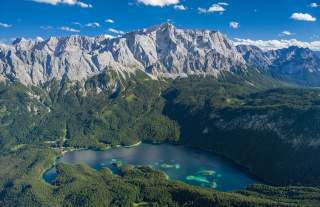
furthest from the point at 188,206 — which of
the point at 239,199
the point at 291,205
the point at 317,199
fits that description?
the point at 317,199

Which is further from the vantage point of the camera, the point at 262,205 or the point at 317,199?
the point at 317,199

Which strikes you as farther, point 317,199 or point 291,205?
point 317,199

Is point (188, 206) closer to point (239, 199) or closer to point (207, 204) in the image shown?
point (207, 204)

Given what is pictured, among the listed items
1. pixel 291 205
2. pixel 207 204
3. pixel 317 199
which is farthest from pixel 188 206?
pixel 317 199

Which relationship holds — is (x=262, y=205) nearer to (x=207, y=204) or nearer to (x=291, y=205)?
(x=291, y=205)

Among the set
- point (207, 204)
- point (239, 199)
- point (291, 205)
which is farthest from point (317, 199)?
point (207, 204)

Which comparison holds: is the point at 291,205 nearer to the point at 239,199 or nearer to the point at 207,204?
the point at 239,199

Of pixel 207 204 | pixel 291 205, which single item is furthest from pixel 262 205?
pixel 207 204
